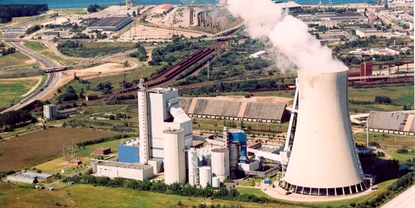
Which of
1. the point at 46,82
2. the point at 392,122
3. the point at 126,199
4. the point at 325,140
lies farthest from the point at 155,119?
the point at 46,82

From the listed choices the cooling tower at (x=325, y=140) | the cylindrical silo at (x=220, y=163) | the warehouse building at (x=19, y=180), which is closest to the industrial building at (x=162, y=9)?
the warehouse building at (x=19, y=180)

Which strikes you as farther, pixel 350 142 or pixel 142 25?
pixel 142 25

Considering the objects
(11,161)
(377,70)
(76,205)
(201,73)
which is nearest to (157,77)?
(201,73)

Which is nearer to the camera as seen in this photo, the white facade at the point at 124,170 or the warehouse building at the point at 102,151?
the white facade at the point at 124,170

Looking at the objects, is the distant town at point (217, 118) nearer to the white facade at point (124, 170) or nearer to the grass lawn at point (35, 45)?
the white facade at point (124, 170)

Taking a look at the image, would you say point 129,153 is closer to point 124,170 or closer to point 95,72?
point 124,170

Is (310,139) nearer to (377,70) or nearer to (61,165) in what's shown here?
(61,165)
